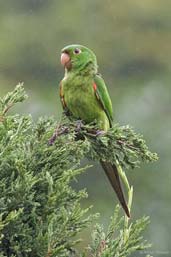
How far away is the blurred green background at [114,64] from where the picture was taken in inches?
255

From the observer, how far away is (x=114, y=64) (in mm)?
8461

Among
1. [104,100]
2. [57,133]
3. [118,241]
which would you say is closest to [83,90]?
[104,100]

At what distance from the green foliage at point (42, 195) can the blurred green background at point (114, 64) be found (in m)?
3.89

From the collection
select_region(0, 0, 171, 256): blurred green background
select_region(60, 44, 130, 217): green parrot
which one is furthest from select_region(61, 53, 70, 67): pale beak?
select_region(0, 0, 171, 256): blurred green background

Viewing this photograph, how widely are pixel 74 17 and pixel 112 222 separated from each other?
758 cm

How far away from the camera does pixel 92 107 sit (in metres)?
2.45

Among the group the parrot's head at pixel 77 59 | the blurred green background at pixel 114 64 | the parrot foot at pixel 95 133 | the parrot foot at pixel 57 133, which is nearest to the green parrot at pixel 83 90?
the parrot's head at pixel 77 59

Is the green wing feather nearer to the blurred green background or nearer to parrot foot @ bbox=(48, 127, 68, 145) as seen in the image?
parrot foot @ bbox=(48, 127, 68, 145)

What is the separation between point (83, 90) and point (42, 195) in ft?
3.01

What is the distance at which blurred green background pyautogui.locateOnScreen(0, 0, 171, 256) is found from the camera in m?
6.49

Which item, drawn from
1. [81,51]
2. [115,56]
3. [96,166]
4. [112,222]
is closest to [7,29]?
[115,56]

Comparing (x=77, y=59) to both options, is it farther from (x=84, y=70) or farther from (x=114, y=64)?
(x=114, y=64)

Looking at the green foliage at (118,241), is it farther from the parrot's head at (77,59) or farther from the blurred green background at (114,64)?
the blurred green background at (114,64)

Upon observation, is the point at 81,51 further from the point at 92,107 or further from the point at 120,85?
the point at 120,85
